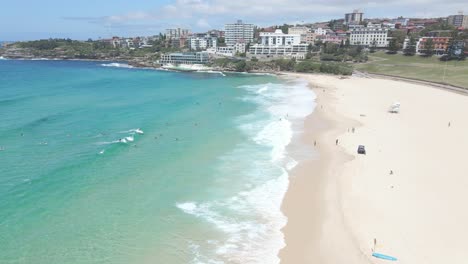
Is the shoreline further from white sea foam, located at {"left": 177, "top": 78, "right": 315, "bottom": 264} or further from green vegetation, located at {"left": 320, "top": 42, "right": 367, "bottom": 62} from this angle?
green vegetation, located at {"left": 320, "top": 42, "right": 367, "bottom": 62}

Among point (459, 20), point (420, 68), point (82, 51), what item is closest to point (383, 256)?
point (420, 68)

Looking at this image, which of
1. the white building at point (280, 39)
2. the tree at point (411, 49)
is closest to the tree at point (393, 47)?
the tree at point (411, 49)

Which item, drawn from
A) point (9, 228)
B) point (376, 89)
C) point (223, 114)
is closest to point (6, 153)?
point (9, 228)

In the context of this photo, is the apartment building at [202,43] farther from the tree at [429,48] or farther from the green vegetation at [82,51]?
the tree at [429,48]

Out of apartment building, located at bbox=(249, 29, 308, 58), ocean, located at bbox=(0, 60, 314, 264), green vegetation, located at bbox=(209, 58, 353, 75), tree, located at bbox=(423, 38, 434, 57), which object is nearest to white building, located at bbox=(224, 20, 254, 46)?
apartment building, located at bbox=(249, 29, 308, 58)

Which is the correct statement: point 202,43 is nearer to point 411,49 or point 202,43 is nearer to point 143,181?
point 411,49
